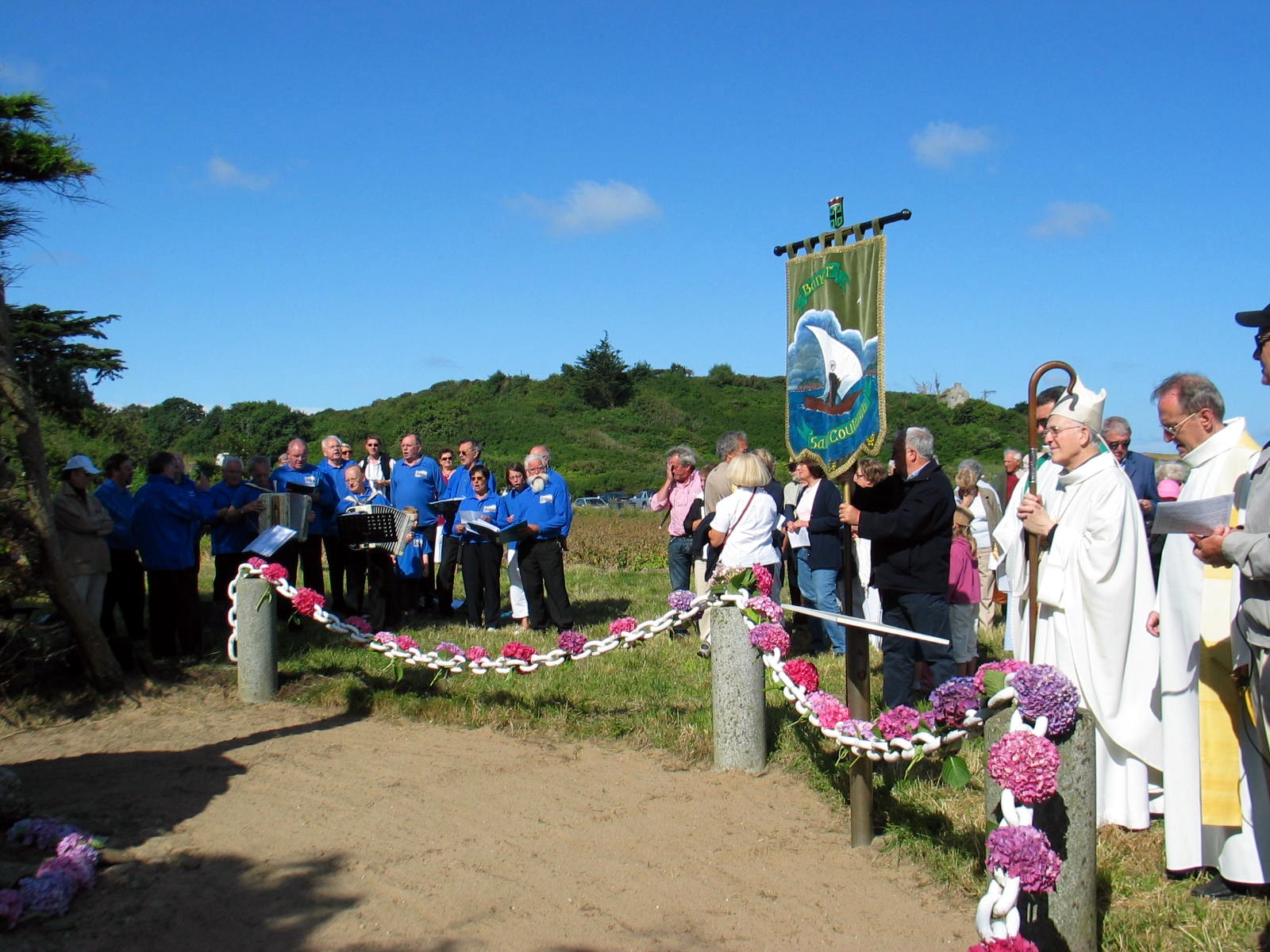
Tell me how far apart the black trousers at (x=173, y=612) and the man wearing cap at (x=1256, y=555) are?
829 cm

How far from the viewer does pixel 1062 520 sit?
498 cm

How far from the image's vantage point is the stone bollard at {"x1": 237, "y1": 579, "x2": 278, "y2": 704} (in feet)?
26.2

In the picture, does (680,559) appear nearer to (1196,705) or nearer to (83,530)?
(83,530)

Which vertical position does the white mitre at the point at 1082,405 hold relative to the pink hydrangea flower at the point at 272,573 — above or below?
above

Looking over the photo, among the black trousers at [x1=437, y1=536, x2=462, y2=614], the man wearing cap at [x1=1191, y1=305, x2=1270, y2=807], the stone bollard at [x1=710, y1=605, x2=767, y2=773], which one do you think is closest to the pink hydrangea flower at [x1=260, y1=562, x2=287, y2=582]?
the stone bollard at [x1=710, y1=605, x2=767, y2=773]

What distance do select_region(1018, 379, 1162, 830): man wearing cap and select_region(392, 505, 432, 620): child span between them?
7062mm

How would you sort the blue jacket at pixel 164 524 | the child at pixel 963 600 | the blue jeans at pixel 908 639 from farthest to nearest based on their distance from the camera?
the blue jacket at pixel 164 524 → the child at pixel 963 600 → the blue jeans at pixel 908 639

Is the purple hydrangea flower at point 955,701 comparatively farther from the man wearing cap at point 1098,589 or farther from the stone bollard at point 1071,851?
the man wearing cap at point 1098,589

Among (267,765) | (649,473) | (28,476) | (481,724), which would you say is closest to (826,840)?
(481,724)

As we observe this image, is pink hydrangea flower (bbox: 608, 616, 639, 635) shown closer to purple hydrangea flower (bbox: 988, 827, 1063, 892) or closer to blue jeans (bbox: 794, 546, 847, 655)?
blue jeans (bbox: 794, 546, 847, 655)

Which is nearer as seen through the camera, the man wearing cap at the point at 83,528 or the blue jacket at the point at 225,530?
the man wearing cap at the point at 83,528

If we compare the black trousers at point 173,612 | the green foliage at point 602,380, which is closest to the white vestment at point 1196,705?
the black trousers at point 173,612

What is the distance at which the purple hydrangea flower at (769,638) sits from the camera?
5.51 meters

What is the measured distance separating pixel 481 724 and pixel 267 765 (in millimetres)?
1513
